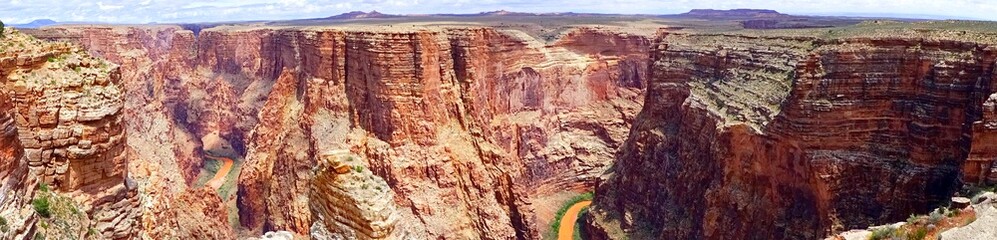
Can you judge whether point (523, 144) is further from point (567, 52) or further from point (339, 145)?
point (339, 145)

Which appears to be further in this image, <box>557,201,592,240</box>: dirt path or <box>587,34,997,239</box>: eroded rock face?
<box>557,201,592,240</box>: dirt path

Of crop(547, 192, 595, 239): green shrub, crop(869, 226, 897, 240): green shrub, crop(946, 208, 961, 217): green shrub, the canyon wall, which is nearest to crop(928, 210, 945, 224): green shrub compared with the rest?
crop(946, 208, 961, 217): green shrub

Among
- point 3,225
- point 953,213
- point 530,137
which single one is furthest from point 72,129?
point 530,137

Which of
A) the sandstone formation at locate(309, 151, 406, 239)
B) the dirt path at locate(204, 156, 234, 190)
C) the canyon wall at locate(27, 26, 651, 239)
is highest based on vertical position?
the sandstone formation at locate(309, 151, 406, 239)

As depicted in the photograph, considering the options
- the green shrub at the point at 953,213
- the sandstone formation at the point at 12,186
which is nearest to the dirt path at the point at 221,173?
the sandstone formation at the point at 12,186

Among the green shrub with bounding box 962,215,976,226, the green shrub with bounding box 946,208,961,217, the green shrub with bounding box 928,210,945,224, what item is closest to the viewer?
the green shrub with bounding box 962,215,976,226

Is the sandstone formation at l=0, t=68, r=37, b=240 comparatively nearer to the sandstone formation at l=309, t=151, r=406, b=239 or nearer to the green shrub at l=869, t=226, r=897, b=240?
the sandstone formation at l=309, t=151, r=406, b=239

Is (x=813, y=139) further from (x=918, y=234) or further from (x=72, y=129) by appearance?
(x=72, y=129)

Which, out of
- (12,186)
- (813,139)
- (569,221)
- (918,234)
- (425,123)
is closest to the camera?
(12,186)
